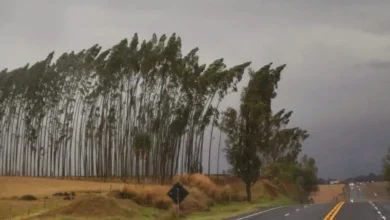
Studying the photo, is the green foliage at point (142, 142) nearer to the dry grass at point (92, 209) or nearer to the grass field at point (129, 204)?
the grass field at point (129, 204)

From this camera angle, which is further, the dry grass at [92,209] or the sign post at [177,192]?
the dry grass at [92,209]

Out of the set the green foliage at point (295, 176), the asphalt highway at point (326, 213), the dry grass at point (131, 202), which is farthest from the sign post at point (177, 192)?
the green foliage at point (295, 176)

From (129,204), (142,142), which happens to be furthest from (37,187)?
(129,204)

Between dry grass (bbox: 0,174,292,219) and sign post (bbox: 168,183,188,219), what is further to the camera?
dry grass (bbox: 0,174,292,219)

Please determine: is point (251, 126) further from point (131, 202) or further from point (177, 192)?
point (177, 192)

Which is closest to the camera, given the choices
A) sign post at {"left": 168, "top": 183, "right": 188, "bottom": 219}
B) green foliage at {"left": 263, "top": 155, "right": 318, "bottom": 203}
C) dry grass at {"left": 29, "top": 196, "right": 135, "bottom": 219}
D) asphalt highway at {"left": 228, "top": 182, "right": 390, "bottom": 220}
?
sign post at {"left": 168, "top": 183, "right": 188, "bottom": 219}

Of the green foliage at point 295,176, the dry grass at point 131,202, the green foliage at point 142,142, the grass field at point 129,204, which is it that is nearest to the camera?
the grass field at point 129,204

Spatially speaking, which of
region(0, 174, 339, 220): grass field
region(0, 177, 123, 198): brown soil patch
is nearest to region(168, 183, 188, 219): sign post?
region(0, 174, 339, 220): grass field

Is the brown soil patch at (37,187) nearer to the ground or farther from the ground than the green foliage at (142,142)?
Answer: nearer to the ground

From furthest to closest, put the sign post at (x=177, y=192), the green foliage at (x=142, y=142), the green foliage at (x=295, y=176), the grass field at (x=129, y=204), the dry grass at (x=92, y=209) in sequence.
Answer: the green foliage at (x=295, y=176) < the green foliage at (x=142, y=142) < the grass field at (x=129, y=204) < the dry grass at (x=92, y=209) < the sign post at (x=177, y=192)

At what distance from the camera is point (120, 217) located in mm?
39969

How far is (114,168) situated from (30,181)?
1201cm

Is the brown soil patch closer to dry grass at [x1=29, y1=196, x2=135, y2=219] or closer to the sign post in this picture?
dry grass at [x1=29, y1=196, x2=135, y2=219]

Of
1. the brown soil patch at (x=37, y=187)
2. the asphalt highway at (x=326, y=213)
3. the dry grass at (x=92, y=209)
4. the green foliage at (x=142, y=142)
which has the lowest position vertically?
the asphalt highway at (x=326, y=213)
